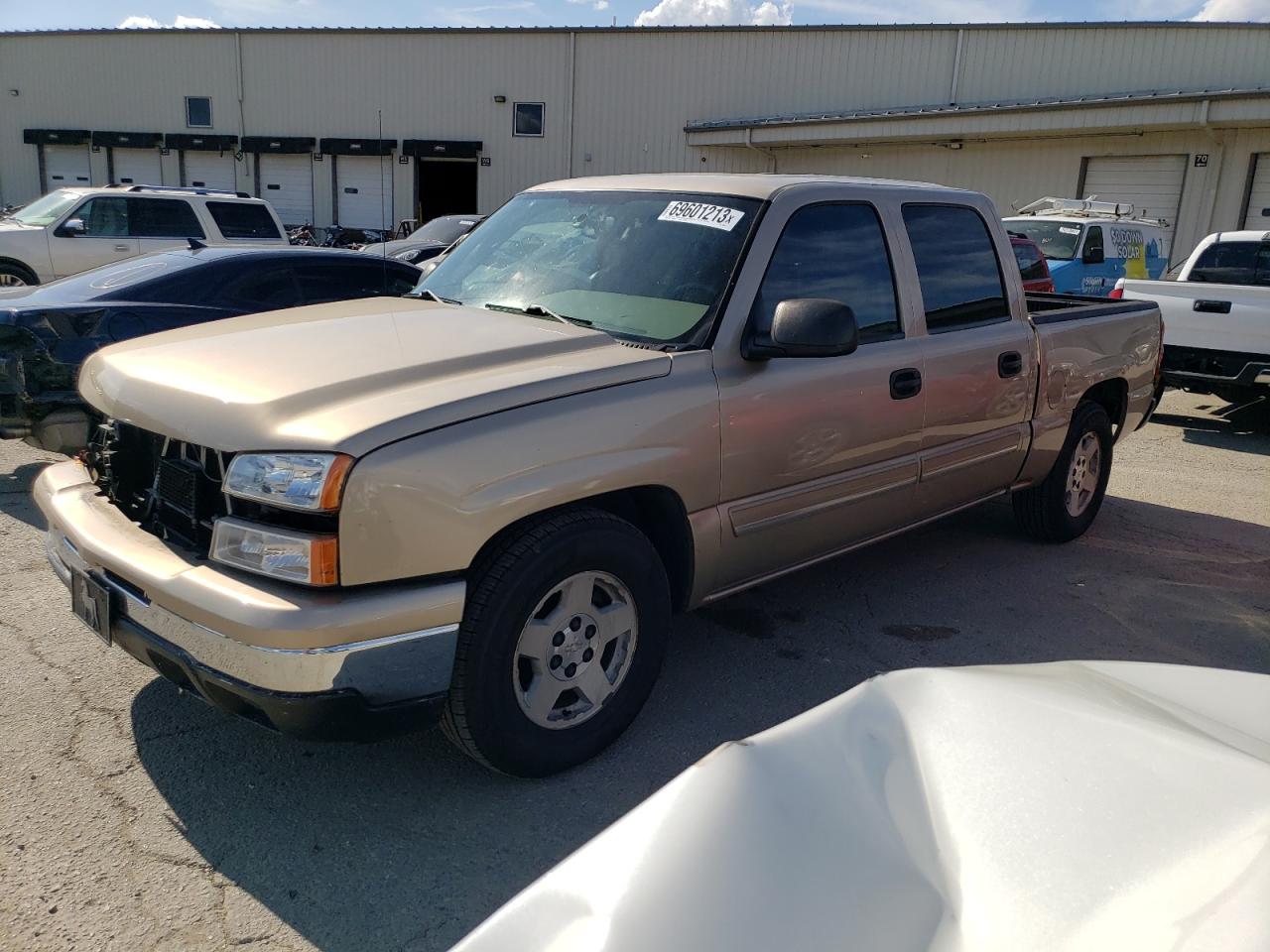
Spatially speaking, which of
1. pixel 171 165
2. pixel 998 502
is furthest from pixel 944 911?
pixel 171 165

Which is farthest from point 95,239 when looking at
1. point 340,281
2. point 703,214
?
point 703,214

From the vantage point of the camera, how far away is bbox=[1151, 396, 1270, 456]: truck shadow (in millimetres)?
9328

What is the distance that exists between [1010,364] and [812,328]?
1876 millimetres

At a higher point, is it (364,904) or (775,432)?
(775,432)

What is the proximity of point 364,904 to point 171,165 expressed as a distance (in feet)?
104

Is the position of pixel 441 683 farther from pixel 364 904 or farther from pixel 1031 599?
pixel 1031 599

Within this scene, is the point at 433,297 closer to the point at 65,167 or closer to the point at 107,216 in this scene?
the point at 107,216

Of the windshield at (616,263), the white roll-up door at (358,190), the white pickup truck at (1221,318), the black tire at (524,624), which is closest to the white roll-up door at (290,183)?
the white roll-up door at (358,190)

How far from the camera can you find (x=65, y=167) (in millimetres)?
30859

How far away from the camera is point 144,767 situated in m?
3.14

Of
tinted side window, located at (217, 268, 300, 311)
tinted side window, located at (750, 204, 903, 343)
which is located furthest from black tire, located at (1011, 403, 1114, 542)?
tinted side window, located at (217, 268, 300, 311)

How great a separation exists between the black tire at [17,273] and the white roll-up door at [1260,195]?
18867mm

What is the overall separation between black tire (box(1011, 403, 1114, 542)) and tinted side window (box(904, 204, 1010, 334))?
1.13 meters

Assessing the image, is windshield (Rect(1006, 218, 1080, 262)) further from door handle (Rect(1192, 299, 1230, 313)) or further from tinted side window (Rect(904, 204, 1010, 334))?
tinted side window (Rect(904, 204, 1010, 334))
